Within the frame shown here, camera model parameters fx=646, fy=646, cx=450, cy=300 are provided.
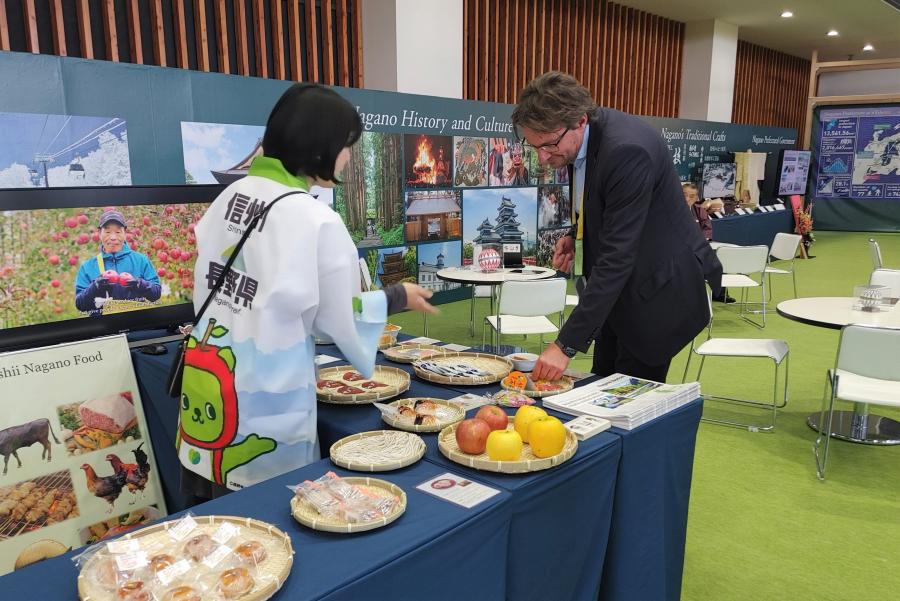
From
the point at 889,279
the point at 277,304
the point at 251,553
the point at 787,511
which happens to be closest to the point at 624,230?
the point at 277,304

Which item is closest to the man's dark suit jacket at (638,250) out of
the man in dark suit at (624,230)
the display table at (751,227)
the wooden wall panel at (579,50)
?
the man in dark suit at (624,230)

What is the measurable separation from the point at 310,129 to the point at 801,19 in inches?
548

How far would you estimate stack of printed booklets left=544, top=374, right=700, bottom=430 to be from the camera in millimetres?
1760

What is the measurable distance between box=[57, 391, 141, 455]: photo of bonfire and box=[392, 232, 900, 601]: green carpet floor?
217 centimetres

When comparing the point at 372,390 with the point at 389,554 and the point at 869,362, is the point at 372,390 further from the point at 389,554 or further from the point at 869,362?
the point at 869,362

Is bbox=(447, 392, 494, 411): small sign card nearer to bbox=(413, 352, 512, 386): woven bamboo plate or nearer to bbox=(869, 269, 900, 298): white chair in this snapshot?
bbox=(413, 352, 512, 386): woven bamboo plate

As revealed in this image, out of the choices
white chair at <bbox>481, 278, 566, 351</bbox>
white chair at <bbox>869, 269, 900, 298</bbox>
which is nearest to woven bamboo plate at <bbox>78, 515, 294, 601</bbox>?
white chair at <bbox>481, 278, 566, 351</bbox>

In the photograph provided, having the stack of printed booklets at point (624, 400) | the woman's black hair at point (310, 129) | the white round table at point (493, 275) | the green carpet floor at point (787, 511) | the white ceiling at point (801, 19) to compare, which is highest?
the white ceiling at point (801, 19)

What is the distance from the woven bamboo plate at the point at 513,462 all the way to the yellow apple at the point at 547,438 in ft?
0.05

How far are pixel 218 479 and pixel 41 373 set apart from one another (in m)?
1.06

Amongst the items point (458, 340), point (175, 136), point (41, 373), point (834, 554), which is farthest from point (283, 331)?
point (458, 340)

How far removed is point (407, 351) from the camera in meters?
2.42

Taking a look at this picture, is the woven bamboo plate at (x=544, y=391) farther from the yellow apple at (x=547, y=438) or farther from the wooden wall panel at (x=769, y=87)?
the wooden wall panel at (x=769, y=87)

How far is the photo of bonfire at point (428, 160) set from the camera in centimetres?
680
